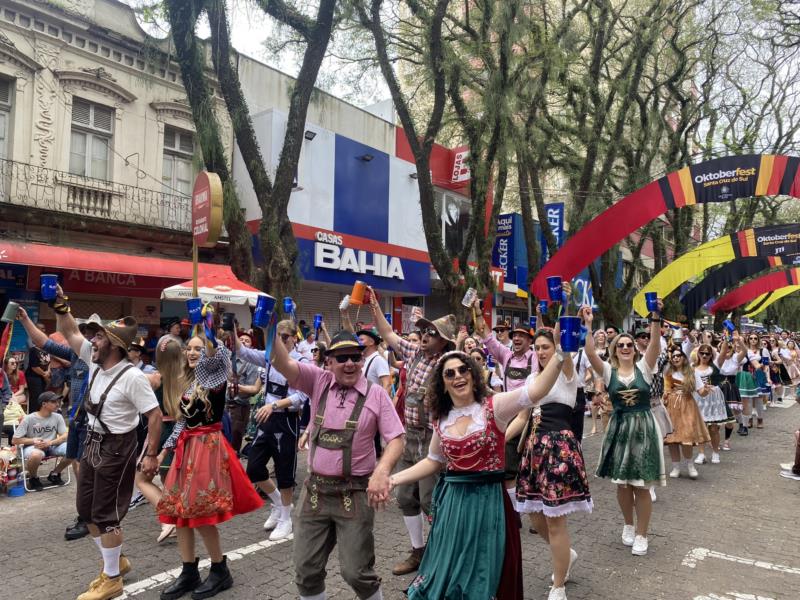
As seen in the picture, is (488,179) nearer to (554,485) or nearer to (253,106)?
(253,106)

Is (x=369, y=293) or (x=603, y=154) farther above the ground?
(x=603, y=154)

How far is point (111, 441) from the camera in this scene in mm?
4316

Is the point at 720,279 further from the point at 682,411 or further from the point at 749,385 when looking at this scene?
the point at 682,411

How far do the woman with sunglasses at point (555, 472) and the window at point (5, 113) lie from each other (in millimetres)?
12716

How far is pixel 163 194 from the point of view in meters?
14.8

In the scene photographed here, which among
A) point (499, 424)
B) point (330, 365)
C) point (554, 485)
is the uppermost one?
point (330, 365)

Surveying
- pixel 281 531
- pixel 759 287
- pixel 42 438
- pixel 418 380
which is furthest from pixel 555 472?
pixel 759 287

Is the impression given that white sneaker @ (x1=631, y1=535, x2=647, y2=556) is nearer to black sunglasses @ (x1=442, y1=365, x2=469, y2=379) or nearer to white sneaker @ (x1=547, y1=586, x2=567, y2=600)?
white sneaker @ (x1=547, y1=586, x2=567, y2=600)

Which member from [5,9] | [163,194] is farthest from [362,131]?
[5,9]

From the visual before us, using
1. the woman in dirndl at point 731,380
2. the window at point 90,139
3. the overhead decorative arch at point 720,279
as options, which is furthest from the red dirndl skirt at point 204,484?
the overhead decorative arch at point 720,279

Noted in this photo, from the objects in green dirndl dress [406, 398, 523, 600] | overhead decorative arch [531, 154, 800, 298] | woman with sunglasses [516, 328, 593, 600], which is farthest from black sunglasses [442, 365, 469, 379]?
overhead decorative arch [531, 154, 800, 298]

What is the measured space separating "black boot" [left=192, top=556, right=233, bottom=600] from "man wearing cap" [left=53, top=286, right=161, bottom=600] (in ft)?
1.92

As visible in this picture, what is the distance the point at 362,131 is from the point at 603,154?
8274 mm

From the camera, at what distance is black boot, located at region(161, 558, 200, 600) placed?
416 cm
